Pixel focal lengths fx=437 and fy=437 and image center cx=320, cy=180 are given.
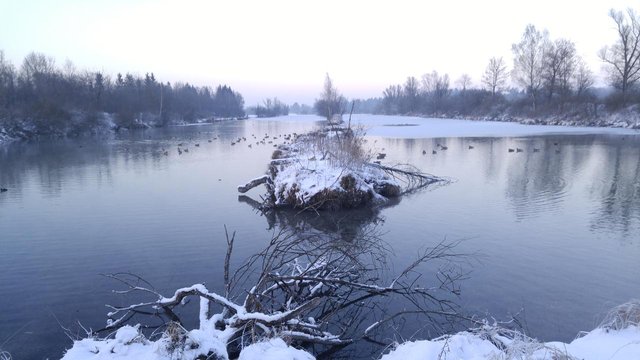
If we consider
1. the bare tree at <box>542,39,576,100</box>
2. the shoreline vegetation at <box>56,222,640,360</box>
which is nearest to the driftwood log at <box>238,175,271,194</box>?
the shoreline vegetation at <box>56,222,640,360</box>

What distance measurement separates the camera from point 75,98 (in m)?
66.6

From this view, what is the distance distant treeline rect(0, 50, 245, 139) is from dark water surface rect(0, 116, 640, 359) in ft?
112

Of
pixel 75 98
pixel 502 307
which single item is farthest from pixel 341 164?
pixel 75 98

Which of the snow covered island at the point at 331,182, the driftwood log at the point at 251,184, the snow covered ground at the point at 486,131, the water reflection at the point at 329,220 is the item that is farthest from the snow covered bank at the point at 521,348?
the snow covered ground at the point at 486,131

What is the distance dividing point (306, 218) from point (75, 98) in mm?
65391

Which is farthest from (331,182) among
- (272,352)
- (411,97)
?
(411,97)

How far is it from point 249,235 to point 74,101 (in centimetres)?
6475

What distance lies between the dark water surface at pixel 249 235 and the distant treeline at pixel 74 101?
34062 millimetres

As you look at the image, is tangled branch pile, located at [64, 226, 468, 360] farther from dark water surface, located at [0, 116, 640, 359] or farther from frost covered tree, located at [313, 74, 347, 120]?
frost covered tree, located at [313, 74, 347, 120]

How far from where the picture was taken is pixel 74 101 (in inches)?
2566

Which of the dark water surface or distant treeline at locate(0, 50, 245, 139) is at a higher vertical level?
distant treeline at locate(0, 50, 245, 139)

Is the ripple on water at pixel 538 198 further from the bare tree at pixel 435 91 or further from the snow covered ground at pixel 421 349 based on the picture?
the bare tree at pixel 435 91

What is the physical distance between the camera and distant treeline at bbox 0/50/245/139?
175ft

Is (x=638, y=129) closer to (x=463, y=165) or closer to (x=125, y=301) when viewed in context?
(x=463, y=165)
